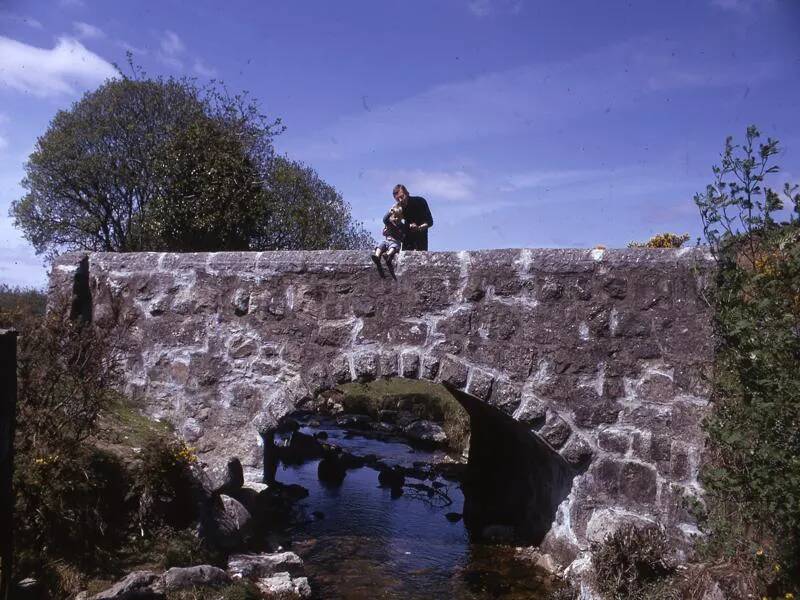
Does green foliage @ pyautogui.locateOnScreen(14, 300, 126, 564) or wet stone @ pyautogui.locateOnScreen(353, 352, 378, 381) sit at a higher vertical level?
wet stone @ pyautogui.locateOnScreen(353, 352, 378, 381)

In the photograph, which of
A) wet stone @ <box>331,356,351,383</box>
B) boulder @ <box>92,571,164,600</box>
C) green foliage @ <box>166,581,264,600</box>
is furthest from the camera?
wet stone @ <box>331,356,351,383</box>

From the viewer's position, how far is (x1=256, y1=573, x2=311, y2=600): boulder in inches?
229

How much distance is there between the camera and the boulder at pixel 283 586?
582cm

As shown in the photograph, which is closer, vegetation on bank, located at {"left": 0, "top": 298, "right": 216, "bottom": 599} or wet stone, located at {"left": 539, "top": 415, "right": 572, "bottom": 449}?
vegetation on bank, located at {"left": 0, "top": 298, "right": 216, "bottom": 599}

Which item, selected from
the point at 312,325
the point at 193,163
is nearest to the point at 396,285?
the point at 312,325

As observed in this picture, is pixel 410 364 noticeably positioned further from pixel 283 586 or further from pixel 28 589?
pixel 28 589

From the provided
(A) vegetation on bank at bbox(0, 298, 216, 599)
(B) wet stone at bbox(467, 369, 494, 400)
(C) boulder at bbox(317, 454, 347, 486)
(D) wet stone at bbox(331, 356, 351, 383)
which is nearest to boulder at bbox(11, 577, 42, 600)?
(A) vegetation on bank at bbox(0, 298, 216, 599)


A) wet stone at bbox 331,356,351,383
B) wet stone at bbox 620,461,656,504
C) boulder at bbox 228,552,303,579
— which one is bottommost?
boulder at bbox 228,552,303,579

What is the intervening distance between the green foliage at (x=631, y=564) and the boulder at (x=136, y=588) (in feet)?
10.6

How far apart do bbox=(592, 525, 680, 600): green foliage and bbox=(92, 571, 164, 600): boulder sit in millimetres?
3245

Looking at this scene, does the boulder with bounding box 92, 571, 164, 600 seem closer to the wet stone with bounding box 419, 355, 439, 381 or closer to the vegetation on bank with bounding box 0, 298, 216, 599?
the vegetation on bank with bounding box 0, 298, 216, 599

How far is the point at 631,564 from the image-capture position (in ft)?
18.4

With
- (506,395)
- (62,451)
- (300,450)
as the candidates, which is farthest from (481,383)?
(300,450)

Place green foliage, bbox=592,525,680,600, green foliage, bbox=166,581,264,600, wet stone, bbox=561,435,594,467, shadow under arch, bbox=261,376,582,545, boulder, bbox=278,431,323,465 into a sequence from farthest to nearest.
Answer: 1. boulder, bbox=278,431,323,465
2. shadow under arch, bbox=261,376,582,545
3. wet stone, bbox=561,435,594,467
4. green foliage, bbox=592,525,680,600
5. green foliage, bbox=166,581,264,600
